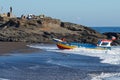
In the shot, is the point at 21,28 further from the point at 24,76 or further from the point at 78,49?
the point at 24,76

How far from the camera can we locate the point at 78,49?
54.0m

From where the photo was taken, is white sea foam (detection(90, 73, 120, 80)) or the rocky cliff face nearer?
white sea foam (detection(90, 73, 120, 80))

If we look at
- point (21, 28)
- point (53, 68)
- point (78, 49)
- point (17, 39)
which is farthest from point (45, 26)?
point (53, 68)

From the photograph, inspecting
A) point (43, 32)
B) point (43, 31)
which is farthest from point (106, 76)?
point (43, 31)

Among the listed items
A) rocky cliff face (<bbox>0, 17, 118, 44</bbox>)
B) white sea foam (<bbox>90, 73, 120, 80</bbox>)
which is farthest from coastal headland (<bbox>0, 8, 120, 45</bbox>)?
white sea foam (<bbox>90, 73, 120, 80</bbox>)

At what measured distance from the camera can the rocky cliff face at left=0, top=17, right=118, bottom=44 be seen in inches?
2945

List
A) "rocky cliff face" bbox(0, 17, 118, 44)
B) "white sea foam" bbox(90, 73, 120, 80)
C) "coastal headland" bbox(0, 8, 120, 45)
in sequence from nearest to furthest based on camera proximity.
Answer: "white sea foam" bbox(90, 73, 120, 80) → "coastal headland" bbox(0, 8, 120, 45) → "rocky cliff face" bbox(0, 17, 118, 44)

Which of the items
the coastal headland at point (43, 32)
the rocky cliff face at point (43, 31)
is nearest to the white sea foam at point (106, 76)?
the coastal headland at point (43, 32)

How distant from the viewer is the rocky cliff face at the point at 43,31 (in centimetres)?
7481

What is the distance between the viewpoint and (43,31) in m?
78.8

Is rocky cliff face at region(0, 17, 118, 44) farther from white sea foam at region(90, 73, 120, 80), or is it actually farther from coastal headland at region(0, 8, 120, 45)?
white sea foam at region(90, 73, 120, 80)

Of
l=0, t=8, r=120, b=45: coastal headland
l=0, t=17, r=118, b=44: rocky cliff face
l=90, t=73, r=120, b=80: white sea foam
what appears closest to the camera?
l=90, t=73, r=120, b=80: white sea foam

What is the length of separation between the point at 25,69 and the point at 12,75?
3.81 meters

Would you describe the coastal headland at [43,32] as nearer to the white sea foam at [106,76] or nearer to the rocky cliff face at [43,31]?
the rocky cliff face at [43,31]
